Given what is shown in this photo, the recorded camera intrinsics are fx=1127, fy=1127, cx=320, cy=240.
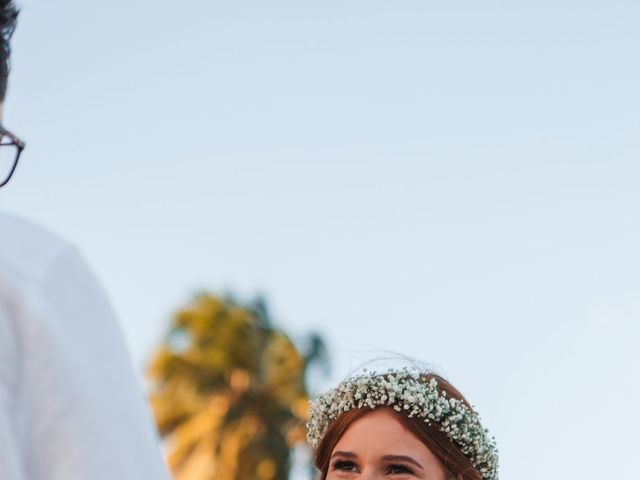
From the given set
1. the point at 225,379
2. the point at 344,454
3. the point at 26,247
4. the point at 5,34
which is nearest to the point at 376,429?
the point at 344,454

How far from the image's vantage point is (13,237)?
131cm

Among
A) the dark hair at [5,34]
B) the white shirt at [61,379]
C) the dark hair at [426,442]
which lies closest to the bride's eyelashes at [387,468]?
the dark hair at [426,442]

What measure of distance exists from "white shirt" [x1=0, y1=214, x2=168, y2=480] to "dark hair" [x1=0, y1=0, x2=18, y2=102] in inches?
12.5

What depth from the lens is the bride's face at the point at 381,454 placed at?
472 cm

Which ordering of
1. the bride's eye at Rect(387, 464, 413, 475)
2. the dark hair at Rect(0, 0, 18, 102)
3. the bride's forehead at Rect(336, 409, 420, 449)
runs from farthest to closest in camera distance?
the bride's forehead at Rect(336, 409, 420, 449)
the bride's eye at Rect(387, 464, 413, 475)
the dark hair at Rect(0, 0, 18, 102)

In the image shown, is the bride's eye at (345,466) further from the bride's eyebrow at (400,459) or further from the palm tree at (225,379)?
the palm tree at (225,379)

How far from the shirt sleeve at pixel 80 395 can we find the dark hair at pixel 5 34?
14.4 inches

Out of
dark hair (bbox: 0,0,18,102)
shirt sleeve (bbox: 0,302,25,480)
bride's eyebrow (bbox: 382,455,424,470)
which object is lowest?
bride's eyebrow (bbox: 382,455,424,470)

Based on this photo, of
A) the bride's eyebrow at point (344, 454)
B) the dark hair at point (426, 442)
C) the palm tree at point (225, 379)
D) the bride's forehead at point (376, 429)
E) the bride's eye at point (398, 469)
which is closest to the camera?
the bride's eye at point (398, 469)

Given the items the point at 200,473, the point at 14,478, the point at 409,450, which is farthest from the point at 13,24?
the point at 200,473

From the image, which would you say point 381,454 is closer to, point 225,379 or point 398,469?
point 398,469

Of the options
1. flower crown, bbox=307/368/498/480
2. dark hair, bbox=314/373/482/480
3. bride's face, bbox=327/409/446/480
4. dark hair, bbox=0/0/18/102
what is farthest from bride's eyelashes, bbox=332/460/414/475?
dark hair, bbox=0/0/18/102

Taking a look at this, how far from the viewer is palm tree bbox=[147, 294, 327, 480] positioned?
3578 centimetres

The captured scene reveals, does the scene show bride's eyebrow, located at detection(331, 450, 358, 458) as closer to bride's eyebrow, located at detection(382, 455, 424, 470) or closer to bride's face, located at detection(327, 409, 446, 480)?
bride's face, located at detection(327, 409, 446, 480)
